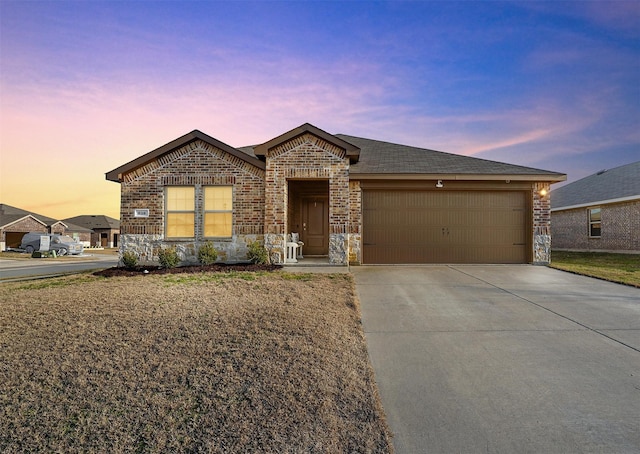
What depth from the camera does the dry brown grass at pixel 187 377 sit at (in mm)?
2770

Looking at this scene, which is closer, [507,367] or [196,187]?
[507,367]

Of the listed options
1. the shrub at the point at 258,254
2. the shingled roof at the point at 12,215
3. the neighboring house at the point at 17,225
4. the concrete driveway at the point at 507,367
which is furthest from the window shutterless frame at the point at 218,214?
the shingled roof at the point at 12,215

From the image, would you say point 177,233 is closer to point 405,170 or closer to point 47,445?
point 405,170

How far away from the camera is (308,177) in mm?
11352

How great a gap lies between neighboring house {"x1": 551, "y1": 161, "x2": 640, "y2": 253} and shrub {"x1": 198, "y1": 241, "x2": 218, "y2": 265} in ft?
68.2

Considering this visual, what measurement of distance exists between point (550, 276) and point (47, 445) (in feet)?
36.3

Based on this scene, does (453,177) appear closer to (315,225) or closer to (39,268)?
(315,225)

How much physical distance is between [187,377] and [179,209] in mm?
9068

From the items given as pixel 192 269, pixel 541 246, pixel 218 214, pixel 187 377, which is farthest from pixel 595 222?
pixel 187 377

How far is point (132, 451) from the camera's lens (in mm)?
2637

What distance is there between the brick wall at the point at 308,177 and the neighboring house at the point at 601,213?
16.7 metres

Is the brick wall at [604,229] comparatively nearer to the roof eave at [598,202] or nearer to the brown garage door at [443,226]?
the roof eave at [598,202]

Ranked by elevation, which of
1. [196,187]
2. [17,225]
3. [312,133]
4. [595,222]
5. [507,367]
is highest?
[312,133]

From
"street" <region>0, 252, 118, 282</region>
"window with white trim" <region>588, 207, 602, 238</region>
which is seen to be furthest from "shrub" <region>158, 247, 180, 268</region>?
"window with white trim" <region>588, 207, 602, 238</region>
